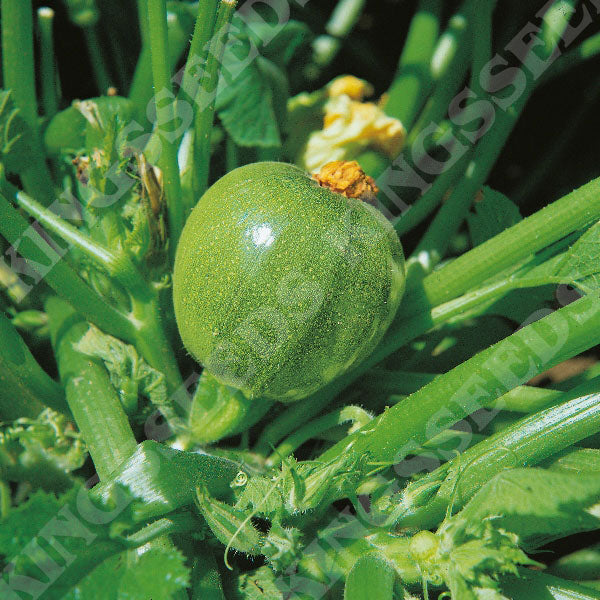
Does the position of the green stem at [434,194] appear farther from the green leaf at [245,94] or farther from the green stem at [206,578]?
the green stem at [206,578]

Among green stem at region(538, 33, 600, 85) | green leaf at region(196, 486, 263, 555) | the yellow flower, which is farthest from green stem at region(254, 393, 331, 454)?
green stem at region(538, 33, 600, 85)

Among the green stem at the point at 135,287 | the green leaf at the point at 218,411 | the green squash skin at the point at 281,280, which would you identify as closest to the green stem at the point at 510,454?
the green squash skin at the point at 281,280

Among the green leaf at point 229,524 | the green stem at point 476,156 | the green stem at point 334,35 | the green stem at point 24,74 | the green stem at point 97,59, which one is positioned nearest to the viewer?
the green leaf at point 229,524

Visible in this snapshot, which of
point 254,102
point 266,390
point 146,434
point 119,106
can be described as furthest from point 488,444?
point 119,106

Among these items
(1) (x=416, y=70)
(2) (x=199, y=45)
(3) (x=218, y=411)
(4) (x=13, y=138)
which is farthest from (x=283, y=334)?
(1) (x=416, y=70)

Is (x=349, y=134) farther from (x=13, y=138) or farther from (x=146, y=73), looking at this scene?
(x=13, y=138)

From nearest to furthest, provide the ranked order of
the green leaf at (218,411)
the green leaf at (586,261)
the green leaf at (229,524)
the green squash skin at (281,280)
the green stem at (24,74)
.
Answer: the green leaf at (229,524) → the green squash skin at (281,280) → the green leaf at (586,261) → the green leaf at (218,411) → the green stem at (24,74)

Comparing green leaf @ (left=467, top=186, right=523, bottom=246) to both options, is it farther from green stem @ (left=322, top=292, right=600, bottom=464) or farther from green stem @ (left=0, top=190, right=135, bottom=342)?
green stem @ (left=0, top=190, right=135, bottom=342)

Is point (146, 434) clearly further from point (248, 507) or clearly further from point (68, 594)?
point (68, 594)
